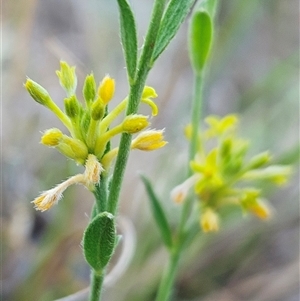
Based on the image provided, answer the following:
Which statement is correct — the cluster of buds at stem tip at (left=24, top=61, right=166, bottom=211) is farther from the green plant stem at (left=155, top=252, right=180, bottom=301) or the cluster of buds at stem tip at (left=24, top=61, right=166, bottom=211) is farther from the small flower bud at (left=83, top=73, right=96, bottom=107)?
the green plant stem at (left=155, top=252, right=180, bottom=301)

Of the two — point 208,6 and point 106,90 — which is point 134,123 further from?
point 208,6

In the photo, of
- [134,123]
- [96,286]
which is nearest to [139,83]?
[134,123]

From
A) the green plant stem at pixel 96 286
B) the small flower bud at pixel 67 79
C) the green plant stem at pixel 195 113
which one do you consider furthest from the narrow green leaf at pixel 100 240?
the green plant stem at pixel 195 113

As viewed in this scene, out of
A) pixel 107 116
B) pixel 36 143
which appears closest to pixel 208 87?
pixel 36 143

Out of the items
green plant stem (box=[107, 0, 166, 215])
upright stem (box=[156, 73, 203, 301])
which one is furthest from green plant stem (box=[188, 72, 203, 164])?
green plant stem (box=[107, 0, 166, 215])

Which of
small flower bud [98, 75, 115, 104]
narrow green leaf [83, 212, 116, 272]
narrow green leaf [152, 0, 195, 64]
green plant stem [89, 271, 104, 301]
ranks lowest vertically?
green plant stem [89, 271, 104, 301]
